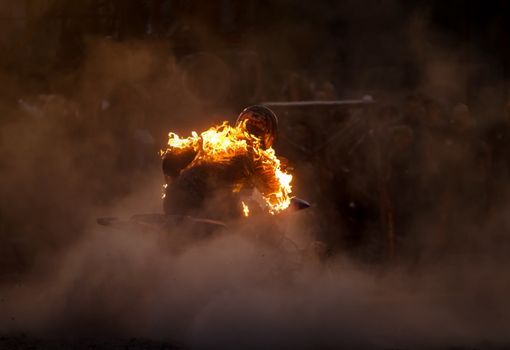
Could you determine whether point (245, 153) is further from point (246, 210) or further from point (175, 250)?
point (175, 250)

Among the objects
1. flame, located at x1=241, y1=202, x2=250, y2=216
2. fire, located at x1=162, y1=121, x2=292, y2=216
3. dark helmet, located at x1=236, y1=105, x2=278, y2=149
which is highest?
dark helmet, located at x1=236, y1=105, x2=278, y2=149

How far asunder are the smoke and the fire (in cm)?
23

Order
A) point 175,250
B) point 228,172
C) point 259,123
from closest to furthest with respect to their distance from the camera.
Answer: point 175,250 < point 228,172 < point 259,123

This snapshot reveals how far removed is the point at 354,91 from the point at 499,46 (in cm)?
288

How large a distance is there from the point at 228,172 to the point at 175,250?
826 millimetres

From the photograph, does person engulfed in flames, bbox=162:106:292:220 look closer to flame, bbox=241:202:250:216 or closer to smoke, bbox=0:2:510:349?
flame, bbox=241:202:250:216

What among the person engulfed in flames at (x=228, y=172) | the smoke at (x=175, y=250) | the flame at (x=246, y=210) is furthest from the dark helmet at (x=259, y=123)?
the smoke at (x=175, y=250)

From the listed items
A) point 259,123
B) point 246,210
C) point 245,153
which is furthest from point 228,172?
point 259,123

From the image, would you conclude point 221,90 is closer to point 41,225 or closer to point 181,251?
point 41,225

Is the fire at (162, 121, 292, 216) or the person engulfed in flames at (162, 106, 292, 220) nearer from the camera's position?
the person engulfed in flames at (162, 106, 292, 220)

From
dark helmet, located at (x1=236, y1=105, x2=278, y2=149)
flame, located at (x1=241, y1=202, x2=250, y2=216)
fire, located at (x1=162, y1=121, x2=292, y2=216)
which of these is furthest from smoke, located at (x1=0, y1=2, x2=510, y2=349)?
dark helmet, located at (x1=236, y1=105, x2=278, y2=149)

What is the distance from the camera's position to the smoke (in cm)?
649

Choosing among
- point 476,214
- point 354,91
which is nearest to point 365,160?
point 476,214

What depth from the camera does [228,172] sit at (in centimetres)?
692
